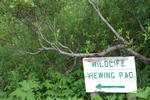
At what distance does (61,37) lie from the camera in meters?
5.12

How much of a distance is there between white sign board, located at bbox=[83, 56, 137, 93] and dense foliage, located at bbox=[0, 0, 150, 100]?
17 centimetres

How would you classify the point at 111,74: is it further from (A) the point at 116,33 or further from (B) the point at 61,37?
(B) the point at 61,37

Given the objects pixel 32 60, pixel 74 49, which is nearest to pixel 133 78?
pixel 74 49

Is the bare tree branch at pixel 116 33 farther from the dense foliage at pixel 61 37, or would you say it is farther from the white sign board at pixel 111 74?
the white sign board at pixel 111 74

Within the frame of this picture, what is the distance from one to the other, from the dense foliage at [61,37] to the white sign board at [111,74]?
6.8 inches

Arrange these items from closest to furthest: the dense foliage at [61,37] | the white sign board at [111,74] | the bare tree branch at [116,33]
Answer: the white sign board at [111,74] < the bare tree branch at [116,33] < the dense foliage at [61,37]

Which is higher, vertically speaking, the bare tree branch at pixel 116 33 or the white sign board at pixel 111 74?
the bare tree branch at pixel 116 33

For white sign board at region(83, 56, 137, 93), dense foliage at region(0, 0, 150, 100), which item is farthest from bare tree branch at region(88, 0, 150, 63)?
white sign board at region(83, 56, 137, 93)

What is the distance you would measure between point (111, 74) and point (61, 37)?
159cm

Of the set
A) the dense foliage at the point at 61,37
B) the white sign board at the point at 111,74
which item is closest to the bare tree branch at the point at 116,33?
the dense foliage at the point at 61,37

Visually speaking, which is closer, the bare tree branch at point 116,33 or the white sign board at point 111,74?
the white sign board at point 111,74

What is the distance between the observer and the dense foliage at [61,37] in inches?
172

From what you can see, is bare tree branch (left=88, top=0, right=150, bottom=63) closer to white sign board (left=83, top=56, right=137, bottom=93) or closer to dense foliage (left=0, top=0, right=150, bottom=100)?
dense foliage (left=0, top=0, right=150, bottom=100)

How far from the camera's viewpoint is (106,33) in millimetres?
4879
